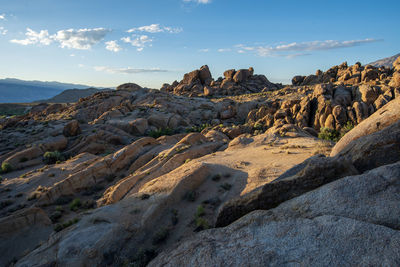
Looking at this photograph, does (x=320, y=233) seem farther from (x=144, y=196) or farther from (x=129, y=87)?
(x=129, y=87)

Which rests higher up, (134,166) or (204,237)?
(204,237)

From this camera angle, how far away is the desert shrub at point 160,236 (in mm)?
9766

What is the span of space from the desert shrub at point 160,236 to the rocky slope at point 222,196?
5 centimetres

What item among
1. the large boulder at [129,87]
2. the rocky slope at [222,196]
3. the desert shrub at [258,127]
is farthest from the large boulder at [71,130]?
the large boulder at [129,87]

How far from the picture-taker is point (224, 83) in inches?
3469

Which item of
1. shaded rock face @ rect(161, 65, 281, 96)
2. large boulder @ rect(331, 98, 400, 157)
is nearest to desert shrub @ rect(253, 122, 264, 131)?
large boulder @ rect(331, 98, 400, 157)

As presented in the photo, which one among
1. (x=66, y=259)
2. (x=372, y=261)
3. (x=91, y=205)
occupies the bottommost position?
(x=91, y=205)

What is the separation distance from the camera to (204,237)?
19.5 feet

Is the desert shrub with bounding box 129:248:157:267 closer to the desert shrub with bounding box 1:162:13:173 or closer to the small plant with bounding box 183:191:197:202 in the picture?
the small plant with bounding box 183:191:197:202

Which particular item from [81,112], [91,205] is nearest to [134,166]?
[91,205]

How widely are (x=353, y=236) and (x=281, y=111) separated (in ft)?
107

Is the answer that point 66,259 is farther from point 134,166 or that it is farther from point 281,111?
point 281,111

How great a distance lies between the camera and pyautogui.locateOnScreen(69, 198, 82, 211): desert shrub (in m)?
16.1

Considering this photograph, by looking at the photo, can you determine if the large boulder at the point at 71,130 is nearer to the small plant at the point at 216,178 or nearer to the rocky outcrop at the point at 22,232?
the rocky outcrop at the point at 22,232
